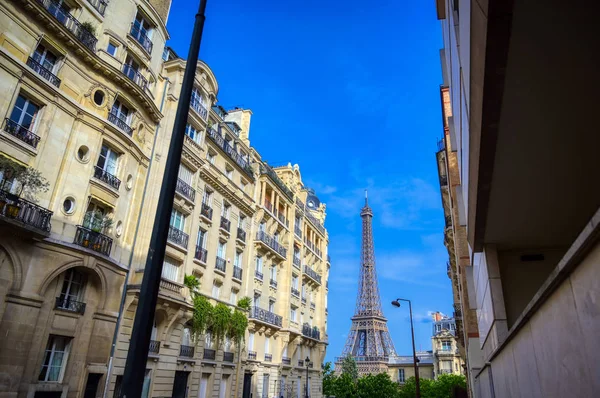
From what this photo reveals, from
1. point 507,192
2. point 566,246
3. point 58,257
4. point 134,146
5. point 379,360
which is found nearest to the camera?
point 507,192

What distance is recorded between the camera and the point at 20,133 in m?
16.3

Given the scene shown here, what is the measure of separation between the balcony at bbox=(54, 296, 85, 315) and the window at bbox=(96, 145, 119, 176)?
6254 millimetres

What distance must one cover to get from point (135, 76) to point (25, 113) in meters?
6.69

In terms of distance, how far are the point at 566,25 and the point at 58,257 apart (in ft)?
59.8

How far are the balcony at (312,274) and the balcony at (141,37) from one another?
2760 cm

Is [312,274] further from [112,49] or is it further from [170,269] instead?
[112,49]

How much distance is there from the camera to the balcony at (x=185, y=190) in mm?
25227

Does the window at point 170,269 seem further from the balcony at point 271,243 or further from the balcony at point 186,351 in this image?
the balcony at point 271,243

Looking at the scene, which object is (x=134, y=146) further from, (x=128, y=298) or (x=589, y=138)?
(x=589, y=138)

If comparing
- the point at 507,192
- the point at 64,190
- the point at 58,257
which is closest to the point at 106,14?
the point at 64,190

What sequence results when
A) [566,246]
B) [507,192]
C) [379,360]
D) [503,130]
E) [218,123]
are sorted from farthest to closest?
1. [379,360]
2. [218,123]
3. [566,246]
4. [507,192]
5. [503,130]

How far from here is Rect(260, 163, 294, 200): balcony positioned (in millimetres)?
37228

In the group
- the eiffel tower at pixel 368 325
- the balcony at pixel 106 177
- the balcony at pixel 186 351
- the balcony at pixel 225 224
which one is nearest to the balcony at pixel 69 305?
the balcony at pixel 106 177

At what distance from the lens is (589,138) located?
18.4 feet
